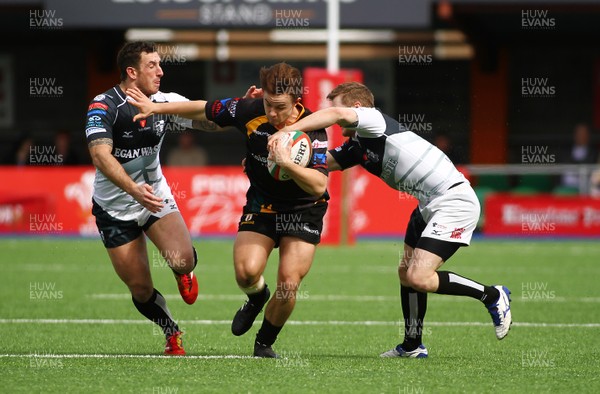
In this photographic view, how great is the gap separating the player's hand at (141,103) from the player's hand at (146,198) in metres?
0.47

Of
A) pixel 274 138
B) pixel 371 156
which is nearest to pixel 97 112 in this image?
pixel 274 138

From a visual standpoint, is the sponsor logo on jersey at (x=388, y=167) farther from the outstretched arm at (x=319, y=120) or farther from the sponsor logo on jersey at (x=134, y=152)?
the sponsor logo on jersey at (x=134, y=152)

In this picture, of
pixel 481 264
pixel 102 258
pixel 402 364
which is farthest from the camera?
pixel 102 258

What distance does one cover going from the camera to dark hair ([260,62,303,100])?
279 inches

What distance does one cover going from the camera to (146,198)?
23.8 ft

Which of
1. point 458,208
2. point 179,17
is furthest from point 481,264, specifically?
point 179,17

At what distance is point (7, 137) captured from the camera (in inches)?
Answer: 1079

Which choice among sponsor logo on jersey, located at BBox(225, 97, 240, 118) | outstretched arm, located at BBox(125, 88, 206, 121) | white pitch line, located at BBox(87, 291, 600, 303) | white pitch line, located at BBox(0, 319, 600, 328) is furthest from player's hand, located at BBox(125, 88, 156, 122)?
white pitch line, located at BBox(87, 291, 600, 303)

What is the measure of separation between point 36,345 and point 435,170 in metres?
3.22

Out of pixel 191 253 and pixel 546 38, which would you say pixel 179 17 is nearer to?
pixel 546 38

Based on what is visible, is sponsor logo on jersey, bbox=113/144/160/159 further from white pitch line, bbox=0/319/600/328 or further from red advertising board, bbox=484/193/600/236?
red advertising board, bbox=484/193/600/236

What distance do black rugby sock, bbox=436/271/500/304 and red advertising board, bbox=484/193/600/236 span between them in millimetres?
12636

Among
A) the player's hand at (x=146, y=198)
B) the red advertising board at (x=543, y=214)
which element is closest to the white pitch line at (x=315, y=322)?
the player's hand at (x=146, y=198)

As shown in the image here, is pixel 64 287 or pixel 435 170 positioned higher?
pixel 435 170
